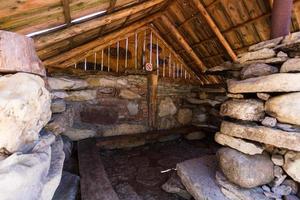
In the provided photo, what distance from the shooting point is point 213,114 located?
4.38m

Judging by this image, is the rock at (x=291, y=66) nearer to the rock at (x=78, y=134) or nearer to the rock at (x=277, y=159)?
the rock at (x=277, y=159)

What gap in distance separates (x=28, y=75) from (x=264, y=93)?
1.73 meters

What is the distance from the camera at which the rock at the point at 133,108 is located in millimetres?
4059

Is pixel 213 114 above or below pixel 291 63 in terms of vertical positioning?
below

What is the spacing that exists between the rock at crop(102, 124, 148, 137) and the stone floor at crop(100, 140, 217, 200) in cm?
42

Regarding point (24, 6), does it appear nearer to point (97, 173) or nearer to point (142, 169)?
point (97, 173)

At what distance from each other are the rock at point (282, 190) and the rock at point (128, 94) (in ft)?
9.71

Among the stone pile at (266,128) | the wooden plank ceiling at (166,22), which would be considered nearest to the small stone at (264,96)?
the stone pile at (266,128)

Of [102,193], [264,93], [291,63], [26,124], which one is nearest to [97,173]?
[102,193]

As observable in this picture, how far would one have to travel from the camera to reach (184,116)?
15.4 feet

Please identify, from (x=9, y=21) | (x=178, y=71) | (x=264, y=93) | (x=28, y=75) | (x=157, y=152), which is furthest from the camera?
(x=178, y=71)

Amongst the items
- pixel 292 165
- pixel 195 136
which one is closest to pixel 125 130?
pixel 195 136

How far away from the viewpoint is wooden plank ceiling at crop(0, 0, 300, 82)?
5.24ft

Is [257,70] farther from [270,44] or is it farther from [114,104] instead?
[114,104]
